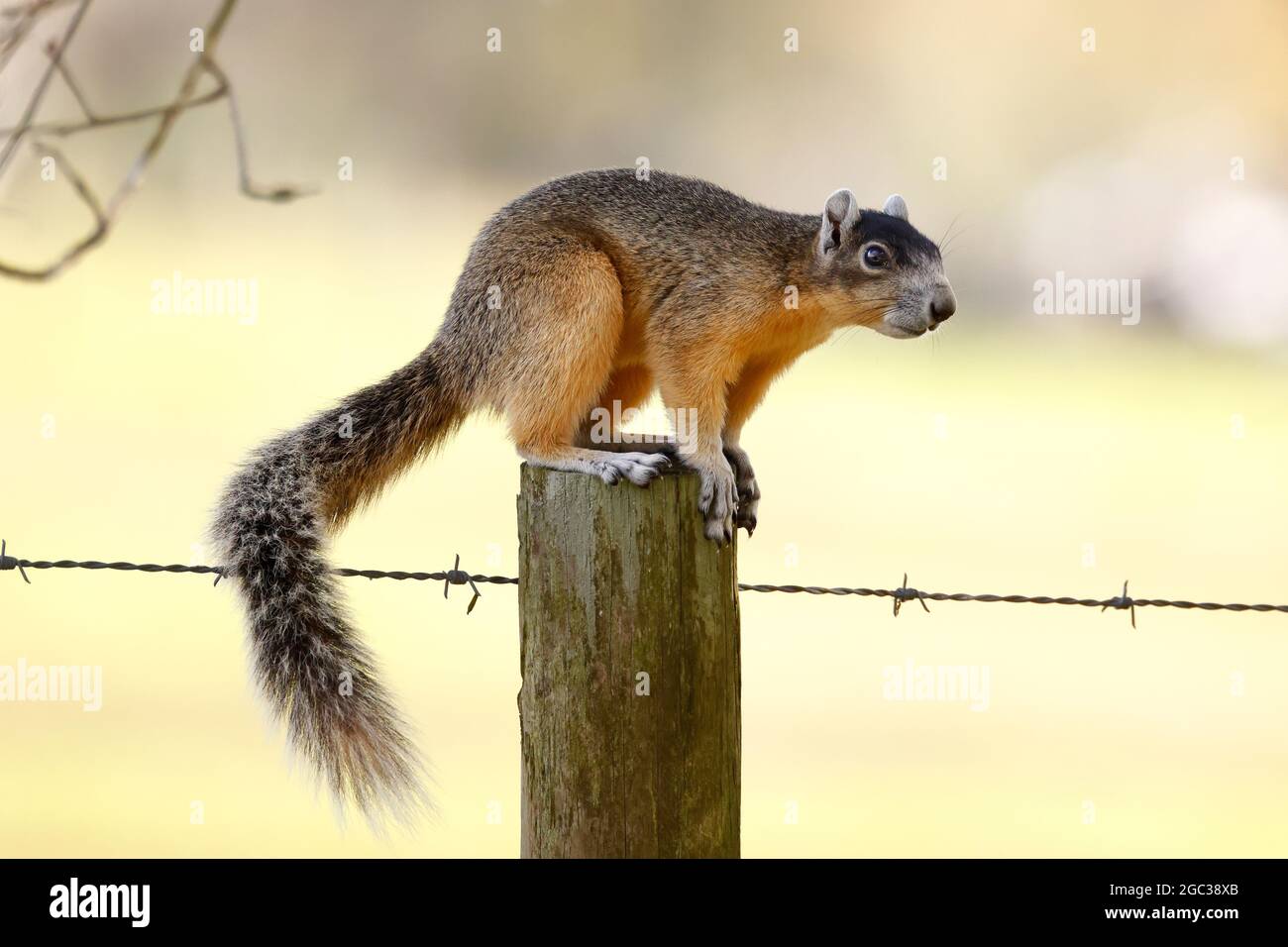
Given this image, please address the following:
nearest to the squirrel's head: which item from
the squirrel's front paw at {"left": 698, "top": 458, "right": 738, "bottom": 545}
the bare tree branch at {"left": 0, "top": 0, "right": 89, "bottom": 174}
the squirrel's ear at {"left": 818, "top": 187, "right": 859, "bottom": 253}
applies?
the squirrel's ear at {"left": 818, "top": 187, "right": 859, "bottom": 253}

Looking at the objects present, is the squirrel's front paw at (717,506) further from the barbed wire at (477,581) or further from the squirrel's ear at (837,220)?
the squirrel's ear at (837,220)

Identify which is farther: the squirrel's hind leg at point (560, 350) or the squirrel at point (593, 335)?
the squirrel's hind leg at point (560, 350)

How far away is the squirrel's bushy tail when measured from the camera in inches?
110

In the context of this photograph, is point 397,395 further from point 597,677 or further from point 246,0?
point 246,0

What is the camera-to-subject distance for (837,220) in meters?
3.59

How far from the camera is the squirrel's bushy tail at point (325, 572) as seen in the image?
9.20 ft

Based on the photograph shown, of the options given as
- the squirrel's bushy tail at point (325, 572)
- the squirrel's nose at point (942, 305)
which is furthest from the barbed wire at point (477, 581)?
the squirrel's nose at point (942, 305)

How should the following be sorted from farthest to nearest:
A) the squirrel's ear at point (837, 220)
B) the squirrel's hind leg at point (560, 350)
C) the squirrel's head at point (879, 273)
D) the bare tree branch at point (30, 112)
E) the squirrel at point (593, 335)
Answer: the squirrel's ear at point (837, 220) → the squirrel's head at point (879, 273) → the squirrel's hind leg at point (560, 350) → the squirrel at point (593, 335) → the bare tree branch at point (30, 112)

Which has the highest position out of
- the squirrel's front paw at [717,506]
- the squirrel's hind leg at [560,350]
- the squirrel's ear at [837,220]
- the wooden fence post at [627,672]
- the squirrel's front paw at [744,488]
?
the squirrel's ear at [837,220]

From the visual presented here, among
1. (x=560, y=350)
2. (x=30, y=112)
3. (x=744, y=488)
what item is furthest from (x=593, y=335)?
(x=30, y=112)

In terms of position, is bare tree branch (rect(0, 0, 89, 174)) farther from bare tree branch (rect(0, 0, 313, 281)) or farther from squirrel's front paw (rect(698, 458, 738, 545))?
squirrel's front paw (rect(698, 458, 738, 545))

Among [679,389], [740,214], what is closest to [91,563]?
[679,389]

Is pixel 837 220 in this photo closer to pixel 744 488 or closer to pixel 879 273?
pixel 879 273

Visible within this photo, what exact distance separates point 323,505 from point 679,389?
935mm
